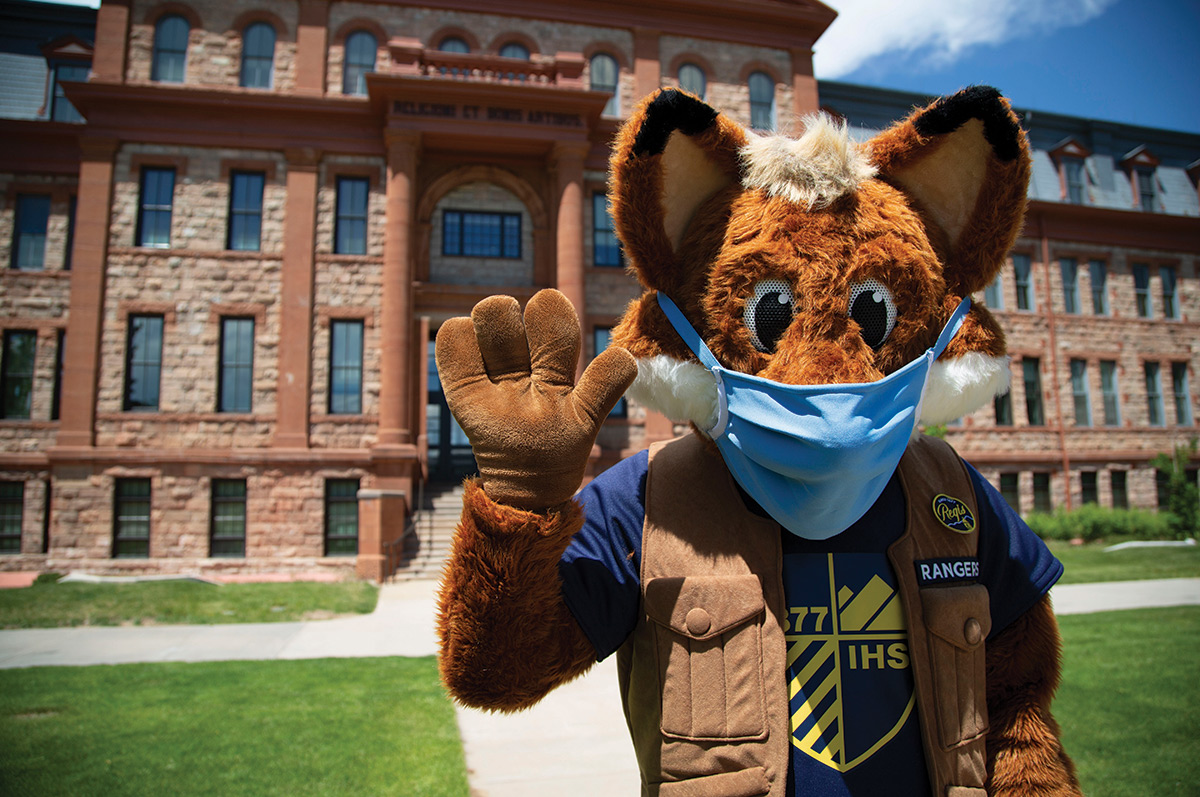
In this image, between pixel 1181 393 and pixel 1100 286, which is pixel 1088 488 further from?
pixel 1100 286

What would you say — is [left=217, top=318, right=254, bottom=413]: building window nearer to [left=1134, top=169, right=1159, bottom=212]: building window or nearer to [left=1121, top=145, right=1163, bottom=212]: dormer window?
[left=1121, top=145, right=1163, bottom=212]: dormer window

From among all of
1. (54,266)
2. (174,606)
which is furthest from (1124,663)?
(54,266)

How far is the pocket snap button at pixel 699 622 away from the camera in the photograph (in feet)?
5.09

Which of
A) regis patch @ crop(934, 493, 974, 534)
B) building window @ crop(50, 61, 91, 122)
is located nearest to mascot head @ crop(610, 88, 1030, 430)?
regis patch @ crop(934, 493, 974, 534)

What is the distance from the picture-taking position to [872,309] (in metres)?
1.68

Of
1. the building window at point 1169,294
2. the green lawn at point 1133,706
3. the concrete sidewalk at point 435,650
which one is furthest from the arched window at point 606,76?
the building window at point 1169,294

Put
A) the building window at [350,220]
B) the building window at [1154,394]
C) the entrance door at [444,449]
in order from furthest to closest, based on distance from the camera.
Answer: the building window at [1154,394] < the entrance door at [444,449] < the building window at [350,220]

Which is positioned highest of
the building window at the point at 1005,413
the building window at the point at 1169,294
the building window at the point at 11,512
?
the building window at the point at 1169,294

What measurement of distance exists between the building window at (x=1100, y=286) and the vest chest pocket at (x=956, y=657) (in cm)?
2542

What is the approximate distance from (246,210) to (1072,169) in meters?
25.4

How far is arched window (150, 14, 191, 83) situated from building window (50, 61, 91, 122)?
9.66 ft

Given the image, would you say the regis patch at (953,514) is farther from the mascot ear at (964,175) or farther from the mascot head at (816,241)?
the mascot ear at (964,175)

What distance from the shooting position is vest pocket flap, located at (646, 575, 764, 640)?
61.4 inches

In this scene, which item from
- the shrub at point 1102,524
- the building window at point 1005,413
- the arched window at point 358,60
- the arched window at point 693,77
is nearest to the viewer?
the arched window at point 358,60
